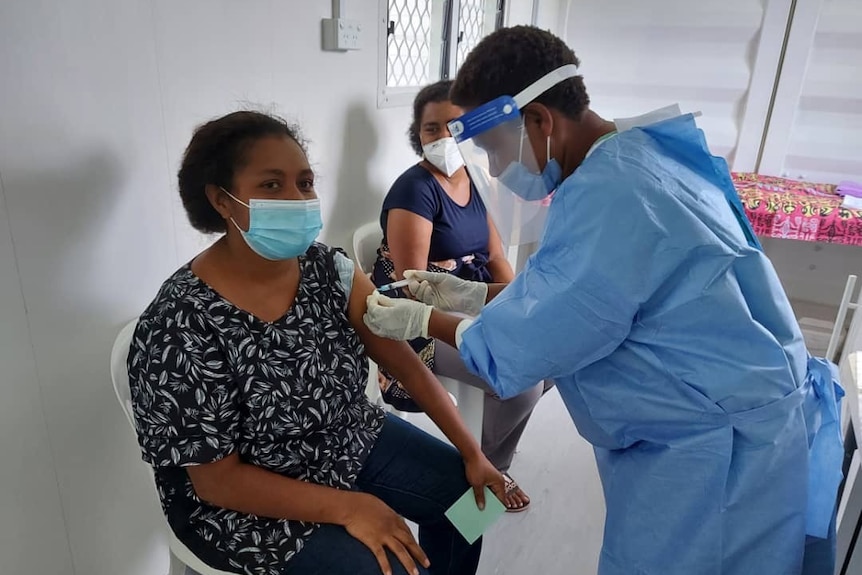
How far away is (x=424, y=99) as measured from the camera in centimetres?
201

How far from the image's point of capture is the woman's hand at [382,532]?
1056 millimetres

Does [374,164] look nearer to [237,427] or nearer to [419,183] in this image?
[419,183]

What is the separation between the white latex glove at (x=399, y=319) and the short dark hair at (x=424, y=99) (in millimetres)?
948

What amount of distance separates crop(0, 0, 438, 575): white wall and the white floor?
0.98m

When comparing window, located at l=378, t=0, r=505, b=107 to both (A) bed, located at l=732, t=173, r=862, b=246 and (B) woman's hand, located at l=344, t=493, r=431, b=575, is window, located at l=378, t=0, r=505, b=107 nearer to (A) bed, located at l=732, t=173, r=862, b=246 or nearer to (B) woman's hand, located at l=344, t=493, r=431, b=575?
(B) woman's hand, located at l=344, t=493, r=431, b=575

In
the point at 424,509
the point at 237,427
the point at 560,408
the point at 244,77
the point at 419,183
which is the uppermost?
the point at 244,77

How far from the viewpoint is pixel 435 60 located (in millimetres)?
2586

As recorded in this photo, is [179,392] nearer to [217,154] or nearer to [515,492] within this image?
[217,154]

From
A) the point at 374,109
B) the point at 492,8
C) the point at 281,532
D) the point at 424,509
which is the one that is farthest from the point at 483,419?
the point at 492,8

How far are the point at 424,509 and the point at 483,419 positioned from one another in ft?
2.09

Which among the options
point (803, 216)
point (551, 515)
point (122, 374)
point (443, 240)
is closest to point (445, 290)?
point (443, 240)

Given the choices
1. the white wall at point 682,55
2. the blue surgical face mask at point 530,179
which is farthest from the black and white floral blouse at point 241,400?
the white wall at point 682,55

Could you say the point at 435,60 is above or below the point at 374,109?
above

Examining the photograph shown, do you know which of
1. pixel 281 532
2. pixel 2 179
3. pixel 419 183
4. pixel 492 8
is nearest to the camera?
pixel 2 179
